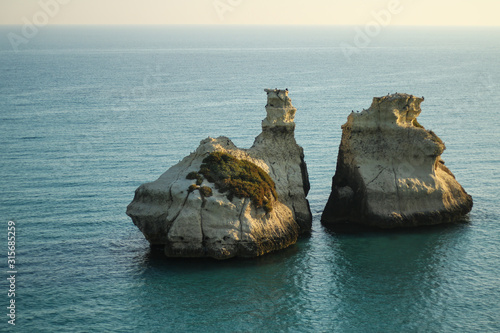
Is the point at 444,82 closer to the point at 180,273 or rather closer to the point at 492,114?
the point at 492,114

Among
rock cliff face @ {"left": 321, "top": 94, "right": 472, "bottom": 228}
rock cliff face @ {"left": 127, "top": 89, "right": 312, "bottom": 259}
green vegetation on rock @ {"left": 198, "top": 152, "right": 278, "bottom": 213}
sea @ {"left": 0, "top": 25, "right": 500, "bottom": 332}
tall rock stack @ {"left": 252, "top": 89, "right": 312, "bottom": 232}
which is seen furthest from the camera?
rock cliff face @ {"left": 321, "top": 94, "right": 472, "bottom": 228}

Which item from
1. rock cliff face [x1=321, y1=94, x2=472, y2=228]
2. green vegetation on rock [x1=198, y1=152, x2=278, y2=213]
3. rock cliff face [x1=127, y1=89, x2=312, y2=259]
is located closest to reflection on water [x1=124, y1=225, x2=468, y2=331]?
rock cliff face [x1=127, y1=89, x2=312, y2=259]

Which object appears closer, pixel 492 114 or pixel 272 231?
pixel 272 231

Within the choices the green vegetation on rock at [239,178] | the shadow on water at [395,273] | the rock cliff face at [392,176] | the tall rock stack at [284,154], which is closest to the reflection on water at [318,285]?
the shadow on water at [395,273]

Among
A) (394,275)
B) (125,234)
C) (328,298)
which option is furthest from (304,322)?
(125,234)

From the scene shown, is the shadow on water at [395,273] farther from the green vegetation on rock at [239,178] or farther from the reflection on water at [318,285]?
the green vegetation on rock at [239,178]

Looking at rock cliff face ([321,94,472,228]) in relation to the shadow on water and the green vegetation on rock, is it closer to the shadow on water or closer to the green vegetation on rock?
the shadow on water

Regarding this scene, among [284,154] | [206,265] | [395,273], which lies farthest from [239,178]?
[395,273]
